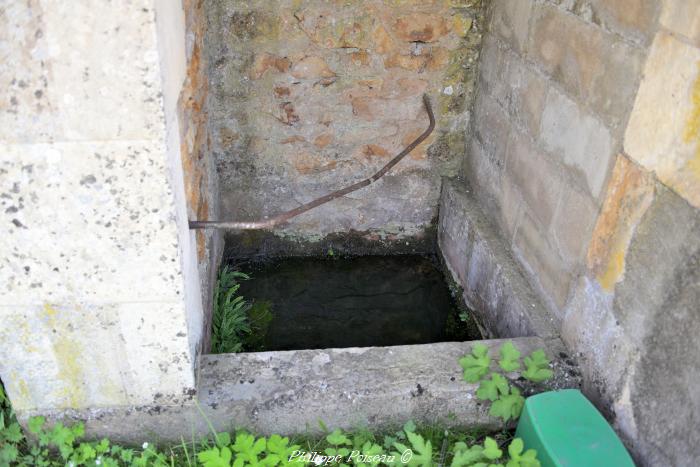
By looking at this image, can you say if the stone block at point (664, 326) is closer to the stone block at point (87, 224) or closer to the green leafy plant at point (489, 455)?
the green leafy plant at point (489, 455)

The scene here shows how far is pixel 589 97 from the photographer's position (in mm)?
1888

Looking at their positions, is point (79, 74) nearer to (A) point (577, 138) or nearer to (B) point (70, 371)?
(B) point (70, 371)

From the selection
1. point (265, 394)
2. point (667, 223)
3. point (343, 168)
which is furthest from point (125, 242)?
point (343, 168)

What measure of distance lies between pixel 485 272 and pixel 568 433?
1.11 metres

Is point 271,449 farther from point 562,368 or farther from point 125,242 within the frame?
point 562,368

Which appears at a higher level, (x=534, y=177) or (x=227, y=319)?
(x=534, y=177)

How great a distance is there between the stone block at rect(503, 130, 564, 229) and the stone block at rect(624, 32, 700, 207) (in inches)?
20.9

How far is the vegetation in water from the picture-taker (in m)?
1.88

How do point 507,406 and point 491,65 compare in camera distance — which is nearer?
point 507,406

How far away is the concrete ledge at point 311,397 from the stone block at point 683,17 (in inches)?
45.1

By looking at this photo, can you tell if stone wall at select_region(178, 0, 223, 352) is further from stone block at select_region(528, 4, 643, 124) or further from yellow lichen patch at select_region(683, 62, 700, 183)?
yellow lichen patch at select_region(683, 62, 700, 183)

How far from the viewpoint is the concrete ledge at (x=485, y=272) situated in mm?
2311

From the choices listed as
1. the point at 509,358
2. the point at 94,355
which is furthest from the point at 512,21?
the point at 94,355

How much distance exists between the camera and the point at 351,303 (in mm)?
3152
